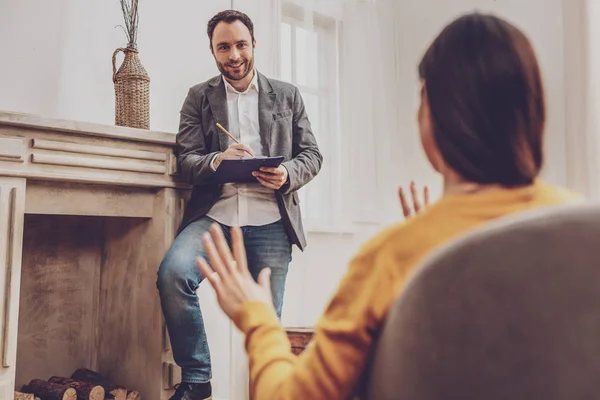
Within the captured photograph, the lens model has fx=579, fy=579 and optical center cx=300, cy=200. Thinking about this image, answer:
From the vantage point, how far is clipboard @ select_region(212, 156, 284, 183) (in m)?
1.78

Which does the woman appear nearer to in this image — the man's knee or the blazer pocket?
the man's knee

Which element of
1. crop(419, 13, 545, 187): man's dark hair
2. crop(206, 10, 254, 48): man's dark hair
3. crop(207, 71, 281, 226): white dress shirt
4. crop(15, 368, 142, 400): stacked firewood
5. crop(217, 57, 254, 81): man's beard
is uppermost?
crop(206, 10, 254, 48): man's dark hair

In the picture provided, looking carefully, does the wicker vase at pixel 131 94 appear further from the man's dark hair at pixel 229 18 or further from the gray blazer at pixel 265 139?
the man's dark hair at pixel 229 18

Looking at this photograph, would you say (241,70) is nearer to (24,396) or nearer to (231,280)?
(24,396)

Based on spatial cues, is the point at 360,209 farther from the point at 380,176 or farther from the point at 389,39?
the point at 389,39

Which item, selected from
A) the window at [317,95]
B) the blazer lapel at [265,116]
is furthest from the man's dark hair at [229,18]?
the window at [317,95]

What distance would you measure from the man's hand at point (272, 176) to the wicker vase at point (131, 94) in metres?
0.48

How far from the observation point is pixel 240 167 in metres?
1.82

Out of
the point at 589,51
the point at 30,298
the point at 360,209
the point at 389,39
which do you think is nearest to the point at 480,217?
the point at 30,298

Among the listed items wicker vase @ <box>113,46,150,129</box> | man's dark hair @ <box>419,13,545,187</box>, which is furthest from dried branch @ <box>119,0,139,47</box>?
man's dark hair @ <box>419,13,545,187</box>

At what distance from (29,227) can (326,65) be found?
1663 millimetres

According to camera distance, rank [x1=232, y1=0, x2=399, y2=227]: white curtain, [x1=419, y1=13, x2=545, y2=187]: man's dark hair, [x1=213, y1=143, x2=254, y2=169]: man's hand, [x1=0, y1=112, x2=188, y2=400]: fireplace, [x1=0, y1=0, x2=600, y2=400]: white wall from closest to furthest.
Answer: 1. [x1=419, y1=13, x2=545, y2=187]: man's dark hair
2. [x1=0, y1=112, x2=188, y2=400]: fireplace
3. [x1=213, y1=143, x2=254, y2=169]: man's hand
4. [x1=0, y1=0, x2=600, y2=400]: white wall
5. [x1=232, y1=0, x2=399, y2=227]: white curtain

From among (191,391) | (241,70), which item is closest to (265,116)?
(241,70)

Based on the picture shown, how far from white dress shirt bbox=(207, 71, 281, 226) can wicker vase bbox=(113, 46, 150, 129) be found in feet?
0.97
